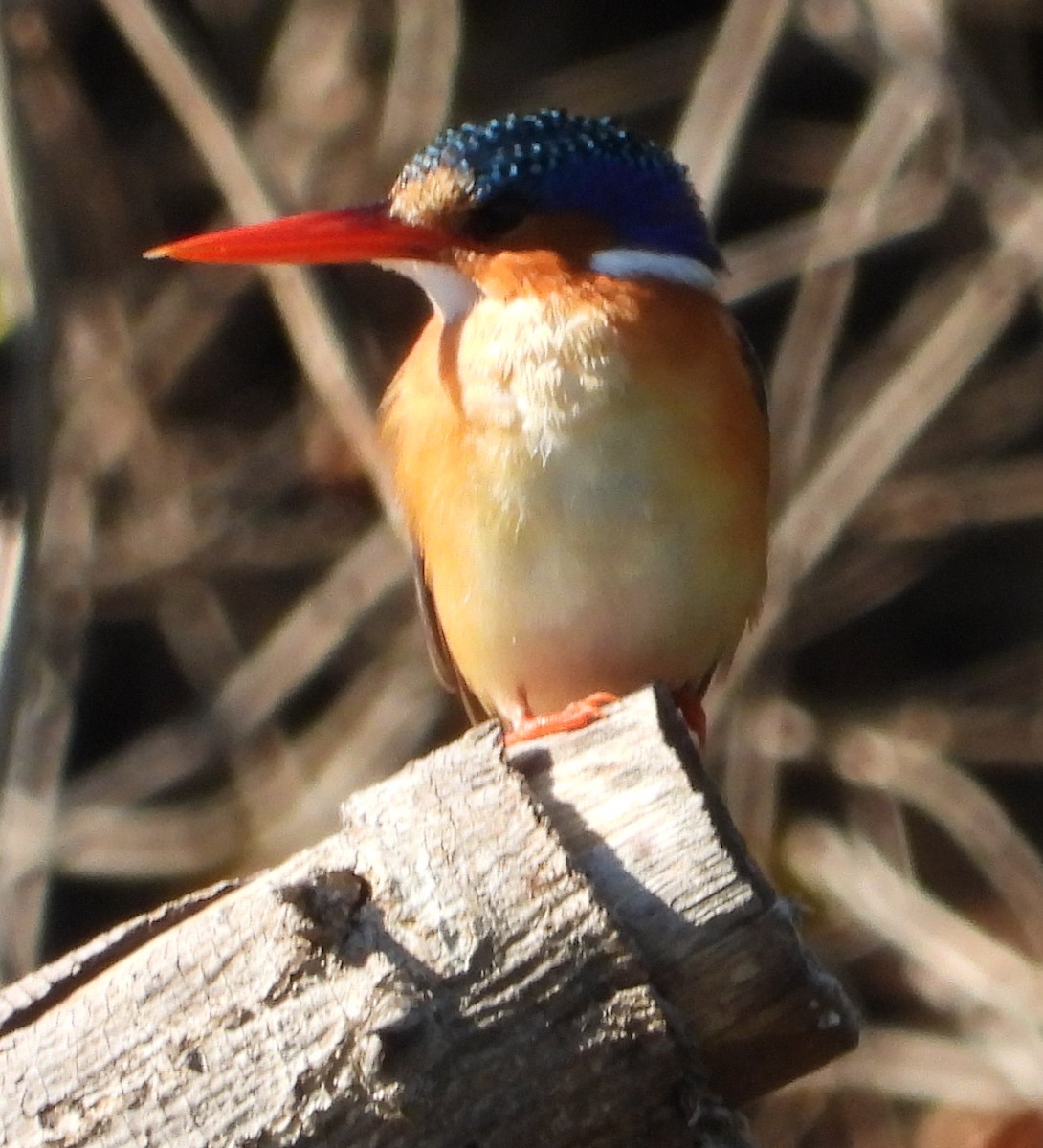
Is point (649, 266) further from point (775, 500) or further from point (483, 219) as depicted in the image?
point (775, 500)

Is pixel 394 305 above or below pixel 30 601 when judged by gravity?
above

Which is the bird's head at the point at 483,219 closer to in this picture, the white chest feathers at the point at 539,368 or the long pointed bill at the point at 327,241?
the long pointed bill at the point at 327,241

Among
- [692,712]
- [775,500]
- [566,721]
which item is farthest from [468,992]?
[775,500]

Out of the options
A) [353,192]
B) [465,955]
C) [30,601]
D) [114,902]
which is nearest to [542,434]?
[30,601]

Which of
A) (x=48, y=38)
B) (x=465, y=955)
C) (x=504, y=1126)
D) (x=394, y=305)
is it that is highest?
(x=48, y=38)

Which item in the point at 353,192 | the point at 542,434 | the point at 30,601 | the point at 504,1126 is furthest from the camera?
the point at 353,192

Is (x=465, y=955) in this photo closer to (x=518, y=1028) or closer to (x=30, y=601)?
(x=518, y=1028)

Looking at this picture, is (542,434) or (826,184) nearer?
(542,434)
